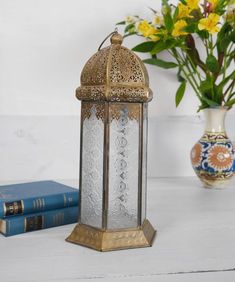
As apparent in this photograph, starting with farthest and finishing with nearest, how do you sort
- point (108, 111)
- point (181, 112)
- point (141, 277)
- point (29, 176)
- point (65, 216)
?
point (181, 112) → point (29, 176) → point (65, 216) → point (108, 111) → point (141, 277)

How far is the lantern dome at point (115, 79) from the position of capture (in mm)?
644

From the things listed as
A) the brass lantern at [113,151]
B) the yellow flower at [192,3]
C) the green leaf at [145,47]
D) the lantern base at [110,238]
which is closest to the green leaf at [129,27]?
the green leaf at [145,47]

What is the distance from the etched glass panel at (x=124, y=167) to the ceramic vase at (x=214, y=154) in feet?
1.54

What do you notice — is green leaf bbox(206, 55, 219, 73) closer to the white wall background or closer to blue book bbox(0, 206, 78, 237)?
the white wall background

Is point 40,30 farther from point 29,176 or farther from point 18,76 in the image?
point 29,176

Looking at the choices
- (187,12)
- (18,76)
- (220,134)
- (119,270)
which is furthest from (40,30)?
(119,270)

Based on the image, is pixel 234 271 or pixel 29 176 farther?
pixel 29 176

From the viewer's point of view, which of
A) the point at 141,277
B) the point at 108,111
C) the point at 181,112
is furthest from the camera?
the point at 181,112

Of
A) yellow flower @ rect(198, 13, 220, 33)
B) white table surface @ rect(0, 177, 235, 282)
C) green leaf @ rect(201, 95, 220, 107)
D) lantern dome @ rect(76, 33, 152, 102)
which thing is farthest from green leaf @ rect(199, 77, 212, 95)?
lantern dome @ rect(76, 33, 152, 102)

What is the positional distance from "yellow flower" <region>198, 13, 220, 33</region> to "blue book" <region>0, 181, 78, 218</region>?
53 cm

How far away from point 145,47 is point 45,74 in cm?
28

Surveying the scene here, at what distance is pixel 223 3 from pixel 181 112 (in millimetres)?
333

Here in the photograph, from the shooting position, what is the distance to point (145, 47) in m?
1.18

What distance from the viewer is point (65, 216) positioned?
2.54 feet
